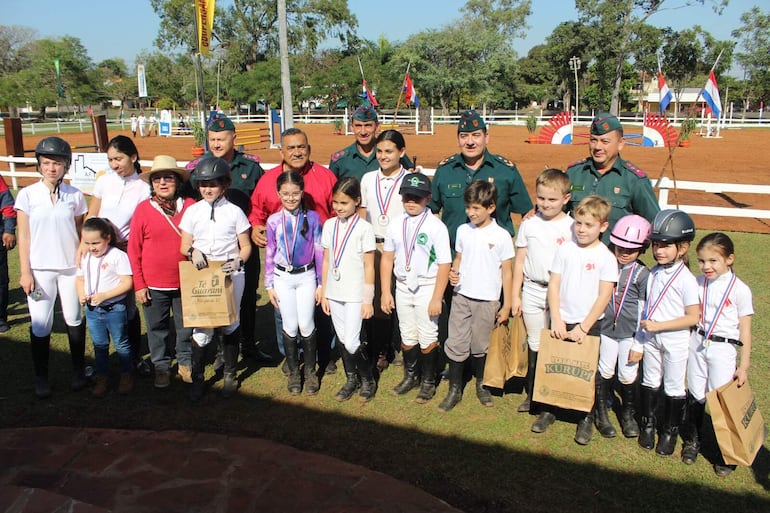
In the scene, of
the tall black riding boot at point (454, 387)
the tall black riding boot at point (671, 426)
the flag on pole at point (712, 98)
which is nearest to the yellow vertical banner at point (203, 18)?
the tall black riding boot at point (454, 387)

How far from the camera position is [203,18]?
13.0m

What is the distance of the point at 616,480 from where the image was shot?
134 inches

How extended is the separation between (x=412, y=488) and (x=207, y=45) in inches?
490

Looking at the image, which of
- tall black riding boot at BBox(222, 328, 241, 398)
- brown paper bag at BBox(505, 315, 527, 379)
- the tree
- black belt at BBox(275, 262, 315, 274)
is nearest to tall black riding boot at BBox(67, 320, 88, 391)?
tall black riding boot at BBox(222, 328, 241, 398)

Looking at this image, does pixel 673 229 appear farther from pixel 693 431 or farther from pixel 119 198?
pixel 119 198

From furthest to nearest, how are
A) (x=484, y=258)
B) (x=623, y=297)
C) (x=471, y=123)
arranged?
(x=471, y=123), (x=484, y=258), (x=623, y=297)

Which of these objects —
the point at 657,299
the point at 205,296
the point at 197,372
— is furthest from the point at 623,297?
the point at 197,372

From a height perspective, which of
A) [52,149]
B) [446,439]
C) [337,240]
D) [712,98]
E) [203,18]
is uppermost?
[203,18]

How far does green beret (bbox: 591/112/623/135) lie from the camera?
411 centimetres

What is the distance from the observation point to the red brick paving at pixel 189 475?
10.4 ft

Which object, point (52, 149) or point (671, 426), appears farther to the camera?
point (52, 149)

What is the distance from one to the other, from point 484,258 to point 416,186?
652 mm

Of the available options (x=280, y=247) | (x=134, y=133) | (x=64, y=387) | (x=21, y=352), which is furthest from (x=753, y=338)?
(x=134, y=133)

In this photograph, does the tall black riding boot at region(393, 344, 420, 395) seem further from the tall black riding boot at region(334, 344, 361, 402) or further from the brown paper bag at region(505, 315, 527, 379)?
the brown paper bag at region(505, 315, 527, 379)
